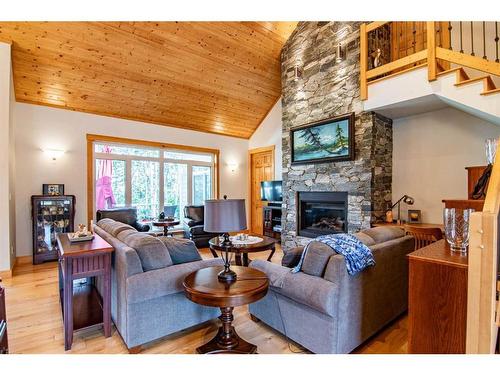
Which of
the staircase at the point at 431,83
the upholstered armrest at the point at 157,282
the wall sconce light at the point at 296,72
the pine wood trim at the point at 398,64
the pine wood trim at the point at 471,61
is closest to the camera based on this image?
the upholstered armrest at the point at 157,282

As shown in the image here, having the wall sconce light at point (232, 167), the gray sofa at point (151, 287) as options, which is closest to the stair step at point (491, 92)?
the gray sofa at point (151, 287)

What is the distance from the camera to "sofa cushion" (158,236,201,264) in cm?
240

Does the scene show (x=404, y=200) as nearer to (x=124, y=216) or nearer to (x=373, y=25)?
(x=373, y=25)

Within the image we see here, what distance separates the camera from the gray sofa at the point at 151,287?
2092 mm

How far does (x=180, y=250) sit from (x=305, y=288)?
1160 millimetres

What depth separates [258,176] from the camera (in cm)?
779

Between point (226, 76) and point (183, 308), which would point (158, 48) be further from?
point (183, 308)

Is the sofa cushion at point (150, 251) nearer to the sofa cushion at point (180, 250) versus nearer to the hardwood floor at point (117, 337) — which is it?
the sofa cushion at point (180, 250)

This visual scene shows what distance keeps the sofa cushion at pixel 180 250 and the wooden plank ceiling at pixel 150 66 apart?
3.72 metres

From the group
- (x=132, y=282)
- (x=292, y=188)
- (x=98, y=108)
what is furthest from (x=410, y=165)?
(x=98, y=108)

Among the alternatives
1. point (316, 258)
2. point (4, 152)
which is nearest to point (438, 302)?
point (316, 258)

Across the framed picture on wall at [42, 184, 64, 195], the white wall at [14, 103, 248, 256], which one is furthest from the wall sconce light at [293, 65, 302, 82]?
the framed picture on wall at [42, 184, 64, 195]

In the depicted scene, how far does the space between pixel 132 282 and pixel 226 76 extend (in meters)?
4.88

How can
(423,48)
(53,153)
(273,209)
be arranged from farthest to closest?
(273,209) < (53,153) < (423,48)
